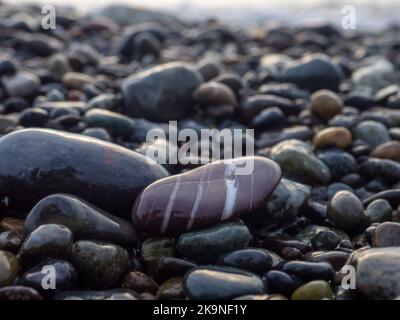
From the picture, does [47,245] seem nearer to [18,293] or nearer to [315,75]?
[18,293]

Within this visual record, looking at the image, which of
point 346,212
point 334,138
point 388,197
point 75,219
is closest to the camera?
point 75,219

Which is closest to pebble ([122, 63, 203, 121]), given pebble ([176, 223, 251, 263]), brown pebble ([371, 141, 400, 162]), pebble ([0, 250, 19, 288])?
brown pebble ([371, 141, 400, 162])

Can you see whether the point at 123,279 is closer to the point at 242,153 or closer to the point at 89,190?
the point at 89,190

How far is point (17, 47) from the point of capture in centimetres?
618

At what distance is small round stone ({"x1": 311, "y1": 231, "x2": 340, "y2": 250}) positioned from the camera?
285cm

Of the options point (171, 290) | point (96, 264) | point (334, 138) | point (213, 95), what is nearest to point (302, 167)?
point (334, 138)

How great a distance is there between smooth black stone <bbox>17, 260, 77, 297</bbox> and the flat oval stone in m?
0.58

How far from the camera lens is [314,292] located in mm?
2293

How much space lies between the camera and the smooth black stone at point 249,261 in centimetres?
Answer: 249

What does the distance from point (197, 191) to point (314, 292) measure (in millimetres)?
790

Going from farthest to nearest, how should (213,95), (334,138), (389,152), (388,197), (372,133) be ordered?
(213,95), (372,133), (334,138), (389,152), (388,197)
